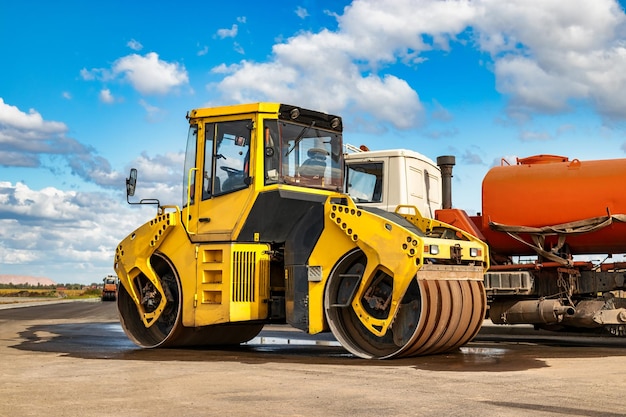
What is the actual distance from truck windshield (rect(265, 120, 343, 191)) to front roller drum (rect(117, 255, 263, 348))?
247 cm

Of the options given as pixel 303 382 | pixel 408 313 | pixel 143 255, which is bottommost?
pixel 303 382

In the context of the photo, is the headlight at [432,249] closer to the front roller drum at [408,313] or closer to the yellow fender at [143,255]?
the front roller drum at [408,313]

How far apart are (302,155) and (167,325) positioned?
142 inches

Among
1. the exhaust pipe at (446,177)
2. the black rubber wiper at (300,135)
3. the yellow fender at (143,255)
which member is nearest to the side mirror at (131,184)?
the yellow fender at (143,255)

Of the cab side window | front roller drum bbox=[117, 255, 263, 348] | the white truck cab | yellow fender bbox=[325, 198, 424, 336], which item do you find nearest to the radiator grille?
front roller drum bbox=[117, 255, 263, 348]

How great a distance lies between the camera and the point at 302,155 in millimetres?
13164

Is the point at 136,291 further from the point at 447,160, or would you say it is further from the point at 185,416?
the point at 185,416

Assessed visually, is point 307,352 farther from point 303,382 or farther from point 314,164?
point 303,382

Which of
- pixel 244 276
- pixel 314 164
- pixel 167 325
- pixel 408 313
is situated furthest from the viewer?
pixel 167 325

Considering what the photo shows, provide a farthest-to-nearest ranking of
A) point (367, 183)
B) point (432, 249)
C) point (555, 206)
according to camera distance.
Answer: point (367, 183), point (555, 206), point (432, 249)

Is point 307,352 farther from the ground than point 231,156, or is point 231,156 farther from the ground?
point 231,156

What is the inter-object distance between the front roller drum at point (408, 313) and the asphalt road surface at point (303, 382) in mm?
261

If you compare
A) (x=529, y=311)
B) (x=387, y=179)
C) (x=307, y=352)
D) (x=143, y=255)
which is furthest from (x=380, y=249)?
(x=529, y=311)

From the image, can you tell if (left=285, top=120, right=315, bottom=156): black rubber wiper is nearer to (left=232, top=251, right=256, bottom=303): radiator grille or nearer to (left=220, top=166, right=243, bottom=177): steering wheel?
(left=220, top=166, right=243, bottom=177): steering wheel
